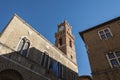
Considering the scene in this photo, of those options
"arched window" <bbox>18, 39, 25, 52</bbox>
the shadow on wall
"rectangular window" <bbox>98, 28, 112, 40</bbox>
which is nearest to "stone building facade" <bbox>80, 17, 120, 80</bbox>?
"rectangular window" <bbox>98, 28, 112, 40</bbox>

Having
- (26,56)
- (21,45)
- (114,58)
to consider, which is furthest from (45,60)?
(114,58)

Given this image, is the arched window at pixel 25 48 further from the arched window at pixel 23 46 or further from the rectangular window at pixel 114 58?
the rectangular window at pixel 114 58

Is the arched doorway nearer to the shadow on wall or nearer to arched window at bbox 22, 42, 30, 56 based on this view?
the shadow on wall

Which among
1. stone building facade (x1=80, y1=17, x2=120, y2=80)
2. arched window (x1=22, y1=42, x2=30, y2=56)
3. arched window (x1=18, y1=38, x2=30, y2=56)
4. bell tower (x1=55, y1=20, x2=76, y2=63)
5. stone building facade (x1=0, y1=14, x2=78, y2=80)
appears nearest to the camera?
stone building facade (x1=80, y1=17, x2=120, y2=80)

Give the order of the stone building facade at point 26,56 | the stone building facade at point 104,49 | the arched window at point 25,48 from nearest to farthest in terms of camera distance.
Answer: the stone building facade at point 104,49 < the stone building facade at point 26,56 < the arched window at point 25,48

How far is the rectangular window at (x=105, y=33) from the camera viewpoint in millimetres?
12406

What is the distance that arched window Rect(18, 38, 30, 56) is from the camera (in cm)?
1399

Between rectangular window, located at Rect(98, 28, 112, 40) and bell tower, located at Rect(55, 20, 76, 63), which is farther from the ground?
bell tower, located at Rect(55, 20, 76, 63)

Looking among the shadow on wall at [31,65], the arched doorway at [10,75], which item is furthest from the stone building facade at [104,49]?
the arched doorway at [10,75]

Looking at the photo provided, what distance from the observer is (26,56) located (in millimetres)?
14062

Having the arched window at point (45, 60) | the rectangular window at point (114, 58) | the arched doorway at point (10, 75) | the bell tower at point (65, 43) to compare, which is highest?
the bell tower at point (65, 43)

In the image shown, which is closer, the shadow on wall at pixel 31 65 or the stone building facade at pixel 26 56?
the shadow on wall at pixel 31 65

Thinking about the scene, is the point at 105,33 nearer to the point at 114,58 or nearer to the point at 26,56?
the point at 114,58

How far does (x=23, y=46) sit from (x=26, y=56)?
1.33 m
